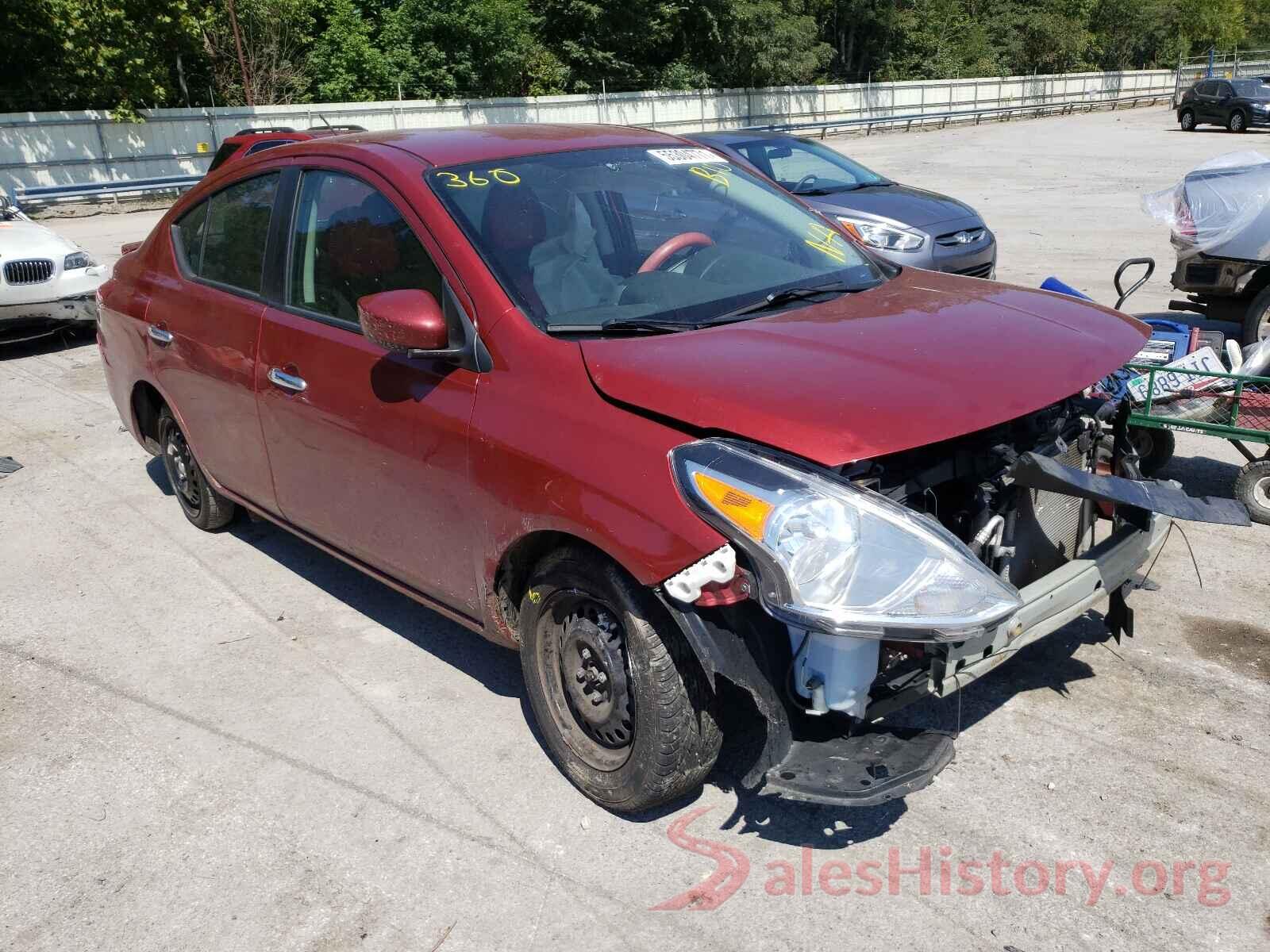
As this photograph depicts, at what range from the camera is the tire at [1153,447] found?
5797 millimetres

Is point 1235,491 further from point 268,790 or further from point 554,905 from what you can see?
point 268,790

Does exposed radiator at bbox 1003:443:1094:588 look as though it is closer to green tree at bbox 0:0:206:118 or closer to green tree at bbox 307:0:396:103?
green tree at bbox 0:0:206:118

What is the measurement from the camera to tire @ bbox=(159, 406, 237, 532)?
5.48 m

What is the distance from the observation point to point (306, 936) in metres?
2.90

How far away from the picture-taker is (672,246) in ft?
12.6

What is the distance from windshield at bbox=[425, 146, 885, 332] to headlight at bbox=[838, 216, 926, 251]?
18.3ft

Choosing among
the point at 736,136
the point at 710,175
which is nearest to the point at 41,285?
the point at 736,136

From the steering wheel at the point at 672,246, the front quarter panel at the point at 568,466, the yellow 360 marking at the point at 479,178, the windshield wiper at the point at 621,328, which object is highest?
the yellow 360 marking at the point at 479,178

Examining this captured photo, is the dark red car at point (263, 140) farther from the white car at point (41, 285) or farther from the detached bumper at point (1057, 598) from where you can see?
the detached bumper at point (1057, 598)

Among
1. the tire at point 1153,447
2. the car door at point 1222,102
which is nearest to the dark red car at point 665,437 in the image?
the tire at point 1153,447

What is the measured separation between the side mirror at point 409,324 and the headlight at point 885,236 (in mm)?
6829

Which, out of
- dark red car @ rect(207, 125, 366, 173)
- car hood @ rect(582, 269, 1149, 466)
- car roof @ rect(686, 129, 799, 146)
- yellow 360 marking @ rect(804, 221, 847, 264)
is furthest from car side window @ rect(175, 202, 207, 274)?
car roof @ rect(686, 129, 799, 146)

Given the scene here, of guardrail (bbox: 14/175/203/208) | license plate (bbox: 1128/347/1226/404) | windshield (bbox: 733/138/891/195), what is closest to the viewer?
license plate (bbox: 1128/347/1226/404)

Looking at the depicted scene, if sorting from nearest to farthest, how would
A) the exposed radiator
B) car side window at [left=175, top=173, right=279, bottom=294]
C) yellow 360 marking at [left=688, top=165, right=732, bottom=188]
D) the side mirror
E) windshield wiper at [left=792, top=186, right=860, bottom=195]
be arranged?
the exposed radiator
the side mirror
yellow 360 marking at [left=688, top=165, right=732, bottom=188]
car side window at [left=175, top=173, right=279, bottom=294]
windshield wiper at [left=792, top=186, right=860, bottom=195]
